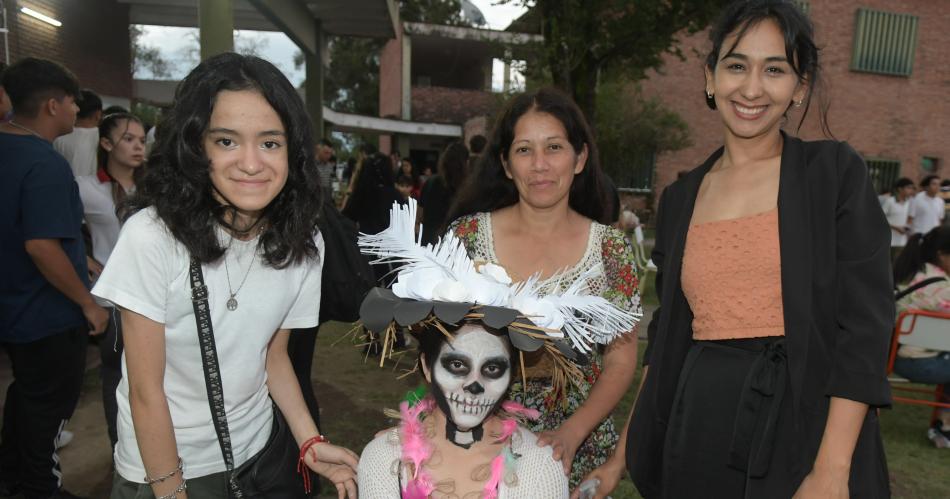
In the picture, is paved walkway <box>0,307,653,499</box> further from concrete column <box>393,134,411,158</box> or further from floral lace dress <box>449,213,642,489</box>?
concrete column <box>393,134,411,158</box>

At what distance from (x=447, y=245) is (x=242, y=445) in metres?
0.76

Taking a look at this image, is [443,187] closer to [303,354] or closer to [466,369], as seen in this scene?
[303,354]

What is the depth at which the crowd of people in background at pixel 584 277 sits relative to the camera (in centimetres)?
137

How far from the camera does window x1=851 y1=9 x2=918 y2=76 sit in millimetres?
17016

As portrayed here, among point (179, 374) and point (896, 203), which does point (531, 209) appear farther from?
point (896, 203)

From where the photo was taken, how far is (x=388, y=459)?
1636 mm

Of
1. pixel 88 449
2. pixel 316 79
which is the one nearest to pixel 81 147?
pixel 88 449

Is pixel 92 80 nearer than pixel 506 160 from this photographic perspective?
No

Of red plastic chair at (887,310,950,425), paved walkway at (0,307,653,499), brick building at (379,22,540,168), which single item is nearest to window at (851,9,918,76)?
brick building at (379,22,540,168)

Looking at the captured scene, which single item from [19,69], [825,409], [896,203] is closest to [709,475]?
[825,409]

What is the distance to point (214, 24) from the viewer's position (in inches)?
179

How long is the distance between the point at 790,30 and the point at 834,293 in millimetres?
635

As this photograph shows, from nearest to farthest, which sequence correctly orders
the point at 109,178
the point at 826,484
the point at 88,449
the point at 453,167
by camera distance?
1. the point at 826,484
2. the point at 109,178
3. the point at 88,449
4. the point at 453,167

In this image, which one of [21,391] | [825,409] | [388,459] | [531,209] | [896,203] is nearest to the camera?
[825,409]
